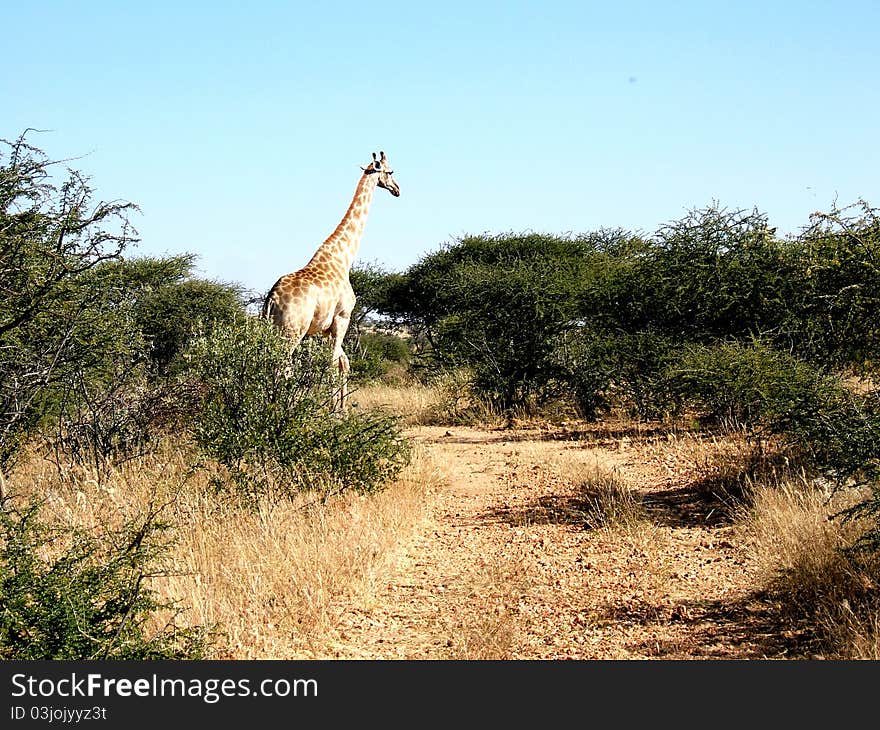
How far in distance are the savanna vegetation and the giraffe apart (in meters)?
1.44

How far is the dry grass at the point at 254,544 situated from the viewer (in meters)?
4.77

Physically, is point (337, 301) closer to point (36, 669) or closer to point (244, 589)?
point (244, 589)

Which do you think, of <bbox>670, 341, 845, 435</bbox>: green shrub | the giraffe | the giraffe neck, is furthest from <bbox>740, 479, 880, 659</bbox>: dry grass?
the giraffe neck

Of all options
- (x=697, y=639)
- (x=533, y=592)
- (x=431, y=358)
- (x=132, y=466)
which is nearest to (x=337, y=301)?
(x=132, y=466)

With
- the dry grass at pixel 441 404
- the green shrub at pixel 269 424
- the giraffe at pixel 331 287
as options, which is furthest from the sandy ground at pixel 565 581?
the dry grass at pixel 441 404

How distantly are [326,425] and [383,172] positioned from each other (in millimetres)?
5353

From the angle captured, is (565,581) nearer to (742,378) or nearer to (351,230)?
(742,378)

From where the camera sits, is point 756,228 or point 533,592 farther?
point 756,228

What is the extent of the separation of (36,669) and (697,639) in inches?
124

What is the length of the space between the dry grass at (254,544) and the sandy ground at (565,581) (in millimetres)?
183

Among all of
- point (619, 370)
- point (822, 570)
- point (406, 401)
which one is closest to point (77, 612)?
point (822, 570)

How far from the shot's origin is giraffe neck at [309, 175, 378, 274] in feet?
36.4

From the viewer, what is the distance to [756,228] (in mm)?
11141

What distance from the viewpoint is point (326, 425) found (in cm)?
748
